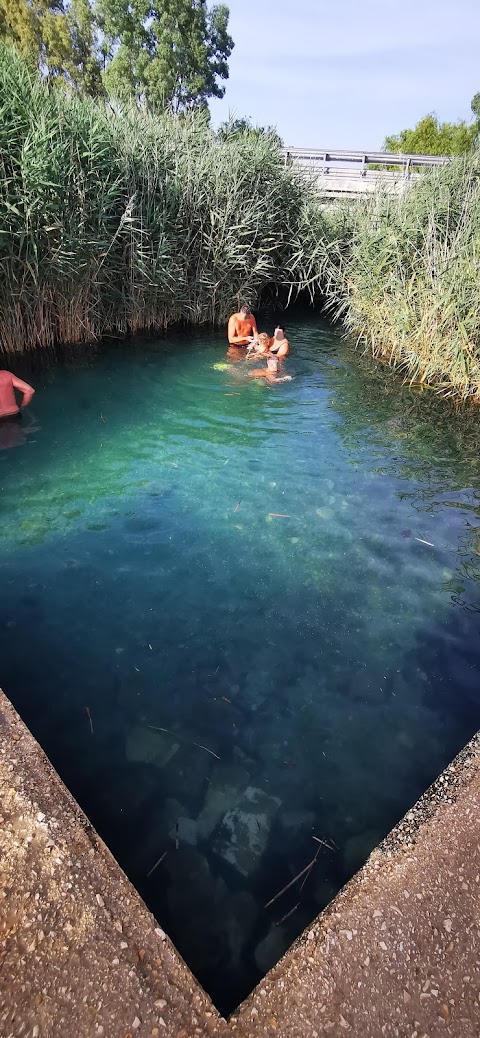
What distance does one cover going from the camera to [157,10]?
87.8 feet

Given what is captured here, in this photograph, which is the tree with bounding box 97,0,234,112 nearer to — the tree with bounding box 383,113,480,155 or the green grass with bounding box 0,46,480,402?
the tree with bounding box 383,113,480,155

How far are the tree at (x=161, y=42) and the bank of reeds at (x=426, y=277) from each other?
22.6m

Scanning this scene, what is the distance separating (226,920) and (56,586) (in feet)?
8.29

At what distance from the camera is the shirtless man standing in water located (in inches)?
377

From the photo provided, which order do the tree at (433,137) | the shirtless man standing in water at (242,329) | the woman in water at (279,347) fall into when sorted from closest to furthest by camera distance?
the woman in water at (279,347) < the shirtless man standing in water at (242,329) < the tree at (433,137)

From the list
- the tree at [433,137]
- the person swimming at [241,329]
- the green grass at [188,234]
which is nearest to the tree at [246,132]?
the green grass at [188,234]

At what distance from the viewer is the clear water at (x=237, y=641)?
253 centimetres

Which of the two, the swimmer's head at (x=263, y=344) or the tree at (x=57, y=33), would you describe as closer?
the swimmer's head at (x=263, y=344)

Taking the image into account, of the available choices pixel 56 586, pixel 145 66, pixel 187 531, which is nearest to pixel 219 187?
pixel 187 531

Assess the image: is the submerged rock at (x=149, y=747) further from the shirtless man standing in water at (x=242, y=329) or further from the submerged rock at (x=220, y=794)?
the shirtless man standing in water at (x=242, y=329)

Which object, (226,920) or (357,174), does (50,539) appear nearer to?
(226,920)

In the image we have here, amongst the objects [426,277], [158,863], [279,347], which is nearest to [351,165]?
[279,347]

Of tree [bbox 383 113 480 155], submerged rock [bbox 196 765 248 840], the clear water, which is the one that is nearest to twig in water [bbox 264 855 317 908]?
the clear water

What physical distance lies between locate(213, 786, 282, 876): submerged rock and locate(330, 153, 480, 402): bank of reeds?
6668 mm
